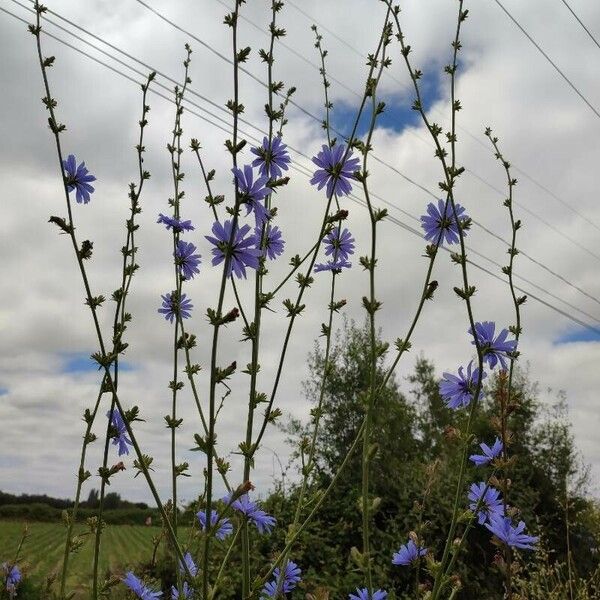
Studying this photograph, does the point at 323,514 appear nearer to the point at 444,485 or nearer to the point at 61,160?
the point at 444,485

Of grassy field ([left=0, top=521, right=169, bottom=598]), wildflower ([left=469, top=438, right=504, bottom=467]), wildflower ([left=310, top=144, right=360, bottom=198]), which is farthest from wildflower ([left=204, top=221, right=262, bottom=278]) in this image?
grassy field ([left=0, top=521, right=169, bottom=598])

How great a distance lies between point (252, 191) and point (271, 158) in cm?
35

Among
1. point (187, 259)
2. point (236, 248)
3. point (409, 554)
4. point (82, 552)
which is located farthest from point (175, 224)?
point (82, 552)

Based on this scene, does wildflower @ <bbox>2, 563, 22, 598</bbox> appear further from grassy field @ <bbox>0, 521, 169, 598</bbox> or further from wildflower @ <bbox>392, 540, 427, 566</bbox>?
wildflower @ <bbox>392, 540, 427, 566</bbox>

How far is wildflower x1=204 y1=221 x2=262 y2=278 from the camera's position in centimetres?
155

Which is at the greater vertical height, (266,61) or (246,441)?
(266,61)

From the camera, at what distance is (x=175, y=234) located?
2.25 m

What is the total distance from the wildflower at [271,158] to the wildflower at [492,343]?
783 millimetres

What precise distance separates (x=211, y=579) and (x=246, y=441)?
11.6 ft

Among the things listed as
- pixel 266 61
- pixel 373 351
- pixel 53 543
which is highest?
pixel 266 61

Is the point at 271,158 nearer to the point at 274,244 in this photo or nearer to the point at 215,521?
the point at 274,244

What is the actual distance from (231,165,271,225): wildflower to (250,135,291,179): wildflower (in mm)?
209

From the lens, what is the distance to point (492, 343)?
1979 millimetres

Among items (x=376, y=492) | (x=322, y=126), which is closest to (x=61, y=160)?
(x=322, y=126)
